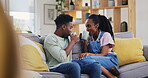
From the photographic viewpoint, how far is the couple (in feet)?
8.71

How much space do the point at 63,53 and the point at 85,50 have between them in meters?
0.60

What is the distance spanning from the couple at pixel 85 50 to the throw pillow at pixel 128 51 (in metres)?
0.20

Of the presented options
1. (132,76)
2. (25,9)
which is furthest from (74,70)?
(25,9)

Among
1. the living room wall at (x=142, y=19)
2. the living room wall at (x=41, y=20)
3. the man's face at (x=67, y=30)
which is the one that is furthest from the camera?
the living room wall at (x=41, y=20)

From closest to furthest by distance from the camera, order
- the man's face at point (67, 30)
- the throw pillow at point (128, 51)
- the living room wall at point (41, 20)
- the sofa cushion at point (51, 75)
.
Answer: the sofa cushion at point (51, 75)
the man's face at point (67, 30)
the throw pillow at point (128, 51)
the living room wall at point (41, 20)

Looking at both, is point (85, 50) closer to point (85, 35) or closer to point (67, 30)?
point (85, 35)

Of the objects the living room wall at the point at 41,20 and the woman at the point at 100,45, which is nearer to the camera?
the woman at the point at 100,45

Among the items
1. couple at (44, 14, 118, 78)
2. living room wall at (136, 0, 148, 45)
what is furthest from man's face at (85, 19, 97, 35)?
living room wall at (136, 0, 148, 45)

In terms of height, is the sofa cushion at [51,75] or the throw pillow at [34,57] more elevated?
the throw pillow at [34,57]

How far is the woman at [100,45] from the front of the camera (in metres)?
3.02

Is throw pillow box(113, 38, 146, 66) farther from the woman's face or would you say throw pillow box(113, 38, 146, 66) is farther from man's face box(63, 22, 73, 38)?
man's face box(63, 22, 73, 38)

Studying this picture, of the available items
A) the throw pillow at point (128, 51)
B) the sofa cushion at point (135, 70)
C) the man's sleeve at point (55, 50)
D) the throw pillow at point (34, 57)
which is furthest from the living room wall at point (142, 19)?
the throw pillow at point (34, 57)

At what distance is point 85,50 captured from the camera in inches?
127

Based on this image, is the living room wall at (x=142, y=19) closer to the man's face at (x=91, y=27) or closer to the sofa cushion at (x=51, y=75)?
the man's face at (x=91, y=27)
